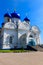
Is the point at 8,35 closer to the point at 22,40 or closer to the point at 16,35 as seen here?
the point at 16,35

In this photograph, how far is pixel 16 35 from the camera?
1491 inches

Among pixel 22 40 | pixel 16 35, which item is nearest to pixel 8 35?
pixel 16 35

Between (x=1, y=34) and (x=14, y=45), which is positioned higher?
(x=1, y=34)

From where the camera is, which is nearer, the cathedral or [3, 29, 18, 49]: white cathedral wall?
[3, 29, 18, 49]: white cathedral wall

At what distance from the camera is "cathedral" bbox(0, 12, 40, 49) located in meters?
36.2

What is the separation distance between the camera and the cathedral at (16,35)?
36.2m

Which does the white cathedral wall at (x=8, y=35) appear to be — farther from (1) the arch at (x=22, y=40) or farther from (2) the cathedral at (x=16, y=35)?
(1) the arch at (x=22, y=40)

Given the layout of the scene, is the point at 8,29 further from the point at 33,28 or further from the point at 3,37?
the point at 33,28

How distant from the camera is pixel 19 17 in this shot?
41656 millimetres

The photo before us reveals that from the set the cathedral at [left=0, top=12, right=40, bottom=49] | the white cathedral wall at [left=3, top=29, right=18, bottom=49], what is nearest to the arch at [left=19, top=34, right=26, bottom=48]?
the cathedral at [left=0, top=12, right=40, bottom=49]

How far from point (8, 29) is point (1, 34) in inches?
130

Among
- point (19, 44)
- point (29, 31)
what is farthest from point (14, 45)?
point (29, 31)

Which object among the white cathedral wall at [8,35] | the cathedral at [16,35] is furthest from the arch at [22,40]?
the white cathedral wall at [8,35]

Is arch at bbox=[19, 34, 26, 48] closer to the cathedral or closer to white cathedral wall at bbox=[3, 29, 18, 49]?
the cathedral
